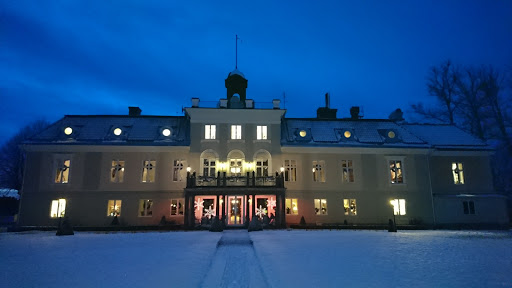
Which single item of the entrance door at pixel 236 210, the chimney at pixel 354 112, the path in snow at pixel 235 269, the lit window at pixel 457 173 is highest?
the chimney at pixel 354 112

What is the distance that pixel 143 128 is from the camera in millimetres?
28422

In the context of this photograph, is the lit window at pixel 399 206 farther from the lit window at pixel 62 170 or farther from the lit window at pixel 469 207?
the lit window at pixel 62 170

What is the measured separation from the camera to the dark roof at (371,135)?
28188mm

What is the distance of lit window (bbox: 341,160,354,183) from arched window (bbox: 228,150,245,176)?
9477mm

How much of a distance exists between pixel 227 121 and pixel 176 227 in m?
10.4

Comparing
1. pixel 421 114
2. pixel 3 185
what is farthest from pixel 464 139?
pixel 3 185

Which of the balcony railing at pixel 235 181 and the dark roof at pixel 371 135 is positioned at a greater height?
the dark roof at pixel 371 135

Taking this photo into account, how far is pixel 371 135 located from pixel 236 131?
532 inches

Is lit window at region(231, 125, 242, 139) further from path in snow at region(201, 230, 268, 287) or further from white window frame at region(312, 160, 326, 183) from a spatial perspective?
path in snow at region(201, 230, 268, 287)

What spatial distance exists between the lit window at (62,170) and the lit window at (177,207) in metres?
9.71

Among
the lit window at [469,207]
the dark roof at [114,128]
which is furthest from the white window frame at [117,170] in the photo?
the lit window at [469,207]

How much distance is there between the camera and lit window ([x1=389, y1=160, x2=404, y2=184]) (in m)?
27.9

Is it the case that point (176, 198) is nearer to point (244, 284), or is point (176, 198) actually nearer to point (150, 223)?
point (150, 223)

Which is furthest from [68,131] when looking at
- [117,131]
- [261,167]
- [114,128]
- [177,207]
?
[261,167]
